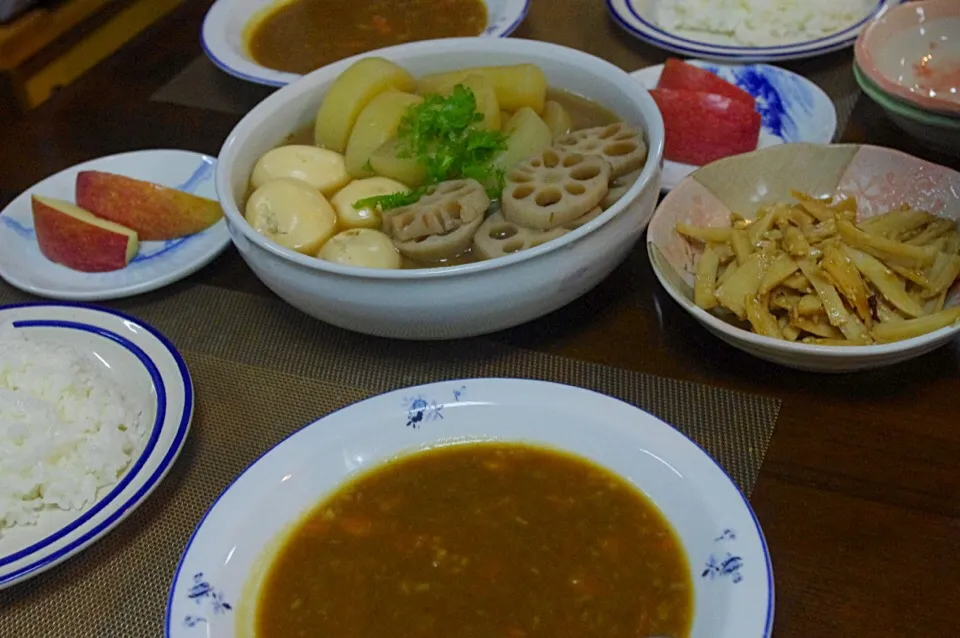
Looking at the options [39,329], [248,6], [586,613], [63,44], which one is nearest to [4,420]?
[39,329]

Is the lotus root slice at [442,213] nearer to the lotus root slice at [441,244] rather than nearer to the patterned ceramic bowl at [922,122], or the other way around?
the lotus root slice at [441,244]

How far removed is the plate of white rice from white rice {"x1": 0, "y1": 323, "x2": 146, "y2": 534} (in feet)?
4.46

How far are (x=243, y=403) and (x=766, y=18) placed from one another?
1.47 meters

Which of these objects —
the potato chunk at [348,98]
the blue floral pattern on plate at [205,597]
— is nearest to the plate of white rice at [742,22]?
the potato chunk at [348,98]

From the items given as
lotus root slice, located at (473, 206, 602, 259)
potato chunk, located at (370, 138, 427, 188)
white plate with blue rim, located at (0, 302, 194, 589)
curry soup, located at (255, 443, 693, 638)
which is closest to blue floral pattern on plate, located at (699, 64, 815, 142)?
lotus root slice, located at (473, 206, 602, 259)

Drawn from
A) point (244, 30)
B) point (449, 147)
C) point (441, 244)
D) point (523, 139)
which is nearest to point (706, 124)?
point (523, 139)

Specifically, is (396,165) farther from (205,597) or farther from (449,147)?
(205,597)

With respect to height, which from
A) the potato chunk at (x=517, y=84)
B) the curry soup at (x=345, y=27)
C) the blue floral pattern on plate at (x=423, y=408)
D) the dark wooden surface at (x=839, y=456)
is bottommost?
the dark wooden surface at (x=839, y=456)

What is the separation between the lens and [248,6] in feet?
7.46

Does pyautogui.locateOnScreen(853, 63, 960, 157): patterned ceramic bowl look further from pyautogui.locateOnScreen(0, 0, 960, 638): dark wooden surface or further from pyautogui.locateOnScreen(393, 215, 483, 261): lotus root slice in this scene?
pyautogui.locateOnScreen(393, 215, 483, 261): lotus root slice

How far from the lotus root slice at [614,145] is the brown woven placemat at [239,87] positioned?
0.59 m

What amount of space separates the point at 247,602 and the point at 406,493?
0.22 m

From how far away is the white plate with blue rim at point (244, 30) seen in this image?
6.33 feet

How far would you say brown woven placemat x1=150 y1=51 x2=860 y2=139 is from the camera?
6.03 feet
